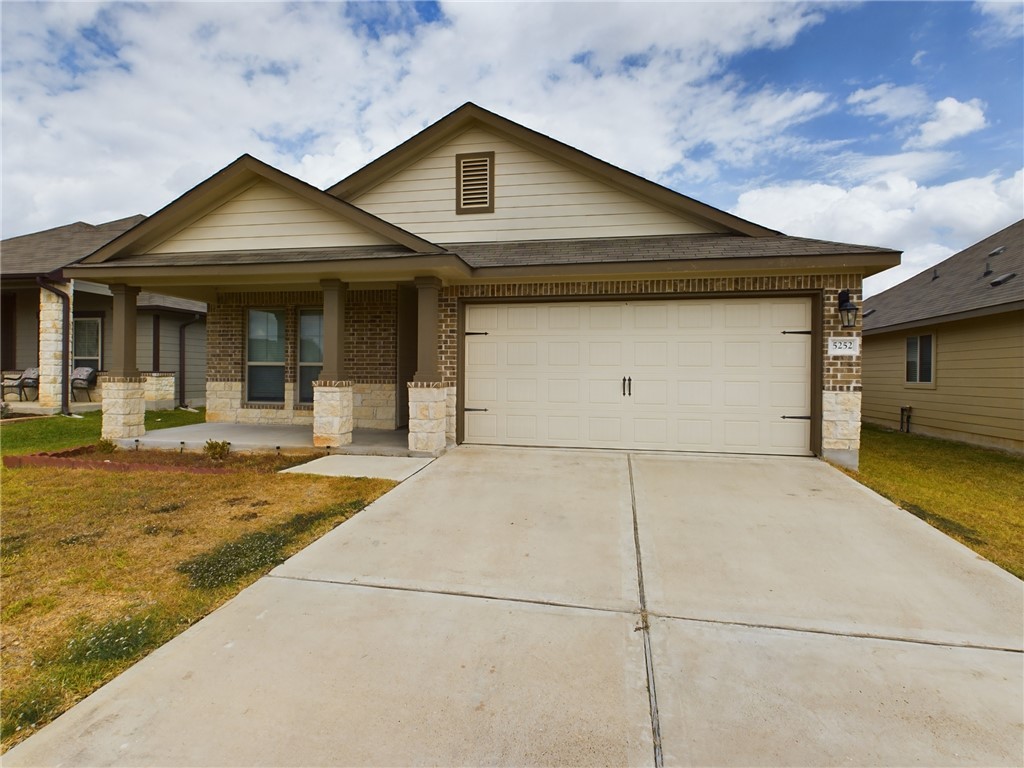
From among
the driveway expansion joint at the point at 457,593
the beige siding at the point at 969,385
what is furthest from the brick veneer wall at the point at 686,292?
the beige siding at the point at 969,385

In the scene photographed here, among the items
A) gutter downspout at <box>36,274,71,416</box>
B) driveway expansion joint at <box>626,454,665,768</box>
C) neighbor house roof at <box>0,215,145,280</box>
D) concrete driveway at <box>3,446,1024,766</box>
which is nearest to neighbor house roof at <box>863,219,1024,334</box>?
concrete driveway at <box>3,446,1024,766</box>

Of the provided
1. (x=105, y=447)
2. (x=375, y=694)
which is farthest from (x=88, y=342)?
(x=375, y=694)

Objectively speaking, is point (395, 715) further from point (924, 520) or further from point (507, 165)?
point (507, 165)

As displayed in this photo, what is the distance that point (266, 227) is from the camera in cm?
762

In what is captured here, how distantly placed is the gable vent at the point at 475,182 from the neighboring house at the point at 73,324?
978 cm

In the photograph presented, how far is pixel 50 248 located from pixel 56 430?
701 centimetres

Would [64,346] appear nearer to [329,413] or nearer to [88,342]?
[88,342]

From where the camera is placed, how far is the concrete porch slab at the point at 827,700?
1810 millimetres

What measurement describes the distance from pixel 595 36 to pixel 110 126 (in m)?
15.3

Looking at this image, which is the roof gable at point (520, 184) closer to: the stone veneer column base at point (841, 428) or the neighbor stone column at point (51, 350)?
the stone veneer column base at point (841, 428)

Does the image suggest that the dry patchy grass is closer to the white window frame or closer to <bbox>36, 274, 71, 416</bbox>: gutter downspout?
<bbox>36, 274, 71, 416</bbox>: gutter downspout

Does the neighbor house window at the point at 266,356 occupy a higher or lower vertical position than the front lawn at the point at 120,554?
higher

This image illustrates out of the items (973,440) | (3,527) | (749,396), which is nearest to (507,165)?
(749,396)

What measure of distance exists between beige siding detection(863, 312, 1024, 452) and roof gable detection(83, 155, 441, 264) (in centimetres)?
1152
